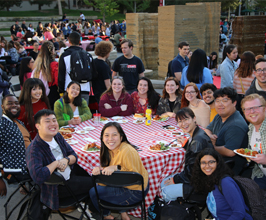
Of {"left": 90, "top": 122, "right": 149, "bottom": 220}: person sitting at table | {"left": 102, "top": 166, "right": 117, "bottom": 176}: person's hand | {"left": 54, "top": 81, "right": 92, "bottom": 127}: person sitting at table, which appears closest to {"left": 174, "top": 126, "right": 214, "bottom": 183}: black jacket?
{"left": 90, "top": 122, "right": 149, "bottom": 220}: person sitting at table

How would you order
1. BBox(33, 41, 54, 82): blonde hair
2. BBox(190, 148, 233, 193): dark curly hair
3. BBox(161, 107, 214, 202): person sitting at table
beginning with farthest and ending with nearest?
BBox(33, 41, 54, 82): blonde hair < BBox(161, 107, 214, 202): person sitting at table < BBox(190, 148, 233, 193): dark curly hair

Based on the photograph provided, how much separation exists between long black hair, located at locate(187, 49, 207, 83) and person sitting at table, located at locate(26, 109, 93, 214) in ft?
9.31

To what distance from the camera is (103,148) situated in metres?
3.06

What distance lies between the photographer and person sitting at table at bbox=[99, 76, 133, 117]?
15.1 feet

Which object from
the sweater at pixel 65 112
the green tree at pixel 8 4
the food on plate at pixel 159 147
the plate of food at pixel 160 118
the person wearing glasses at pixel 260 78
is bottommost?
the food on plate at pixel 159 147

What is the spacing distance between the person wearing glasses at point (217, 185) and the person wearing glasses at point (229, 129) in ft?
2.16

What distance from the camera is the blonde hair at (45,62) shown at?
543 centimetres

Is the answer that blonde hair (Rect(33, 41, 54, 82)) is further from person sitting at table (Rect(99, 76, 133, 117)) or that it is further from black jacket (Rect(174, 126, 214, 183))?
black jacket (Rect(174, 126, 214, 183))

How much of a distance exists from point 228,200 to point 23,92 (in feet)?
10.4

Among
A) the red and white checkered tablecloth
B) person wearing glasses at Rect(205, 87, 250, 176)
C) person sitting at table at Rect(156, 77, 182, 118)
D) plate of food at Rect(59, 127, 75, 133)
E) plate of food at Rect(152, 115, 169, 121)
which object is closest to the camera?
the red and white checkered tablecloth

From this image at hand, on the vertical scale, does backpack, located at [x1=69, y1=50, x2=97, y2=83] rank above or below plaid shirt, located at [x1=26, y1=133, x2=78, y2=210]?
above

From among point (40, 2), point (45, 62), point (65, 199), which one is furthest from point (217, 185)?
point (40, 2)

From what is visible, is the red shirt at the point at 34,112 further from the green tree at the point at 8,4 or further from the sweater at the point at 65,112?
the green tree at the point at 8,4

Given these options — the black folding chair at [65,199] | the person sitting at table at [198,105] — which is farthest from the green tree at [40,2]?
the black folding chair at [65,199]
